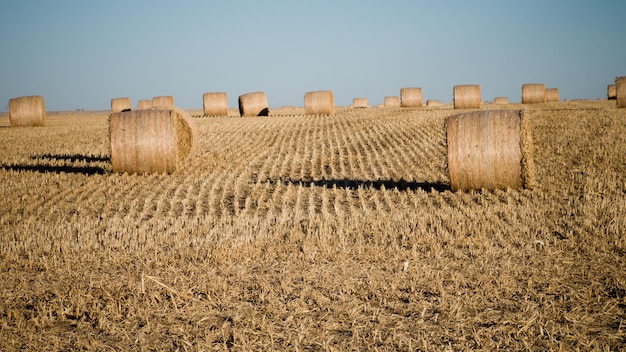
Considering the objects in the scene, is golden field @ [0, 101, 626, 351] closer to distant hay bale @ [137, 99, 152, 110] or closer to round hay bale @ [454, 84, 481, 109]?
round hay bale @ [454, 84, 481, 109]

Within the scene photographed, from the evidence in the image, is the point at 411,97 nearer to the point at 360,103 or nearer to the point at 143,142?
the point at 360,103

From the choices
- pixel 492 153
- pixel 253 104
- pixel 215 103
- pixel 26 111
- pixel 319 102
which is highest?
pixel 215 103

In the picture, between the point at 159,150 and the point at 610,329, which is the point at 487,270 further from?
the point at 159,150

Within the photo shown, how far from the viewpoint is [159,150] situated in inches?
455

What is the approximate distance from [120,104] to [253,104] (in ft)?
30.3

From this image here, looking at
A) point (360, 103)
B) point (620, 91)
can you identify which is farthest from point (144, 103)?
point (620, 91)

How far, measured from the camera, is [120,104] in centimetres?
3303

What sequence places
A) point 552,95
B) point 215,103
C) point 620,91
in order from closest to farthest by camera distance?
point 620,91, point 215,103, point 552,95

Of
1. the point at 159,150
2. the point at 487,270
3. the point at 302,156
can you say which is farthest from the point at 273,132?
the point at 487,270

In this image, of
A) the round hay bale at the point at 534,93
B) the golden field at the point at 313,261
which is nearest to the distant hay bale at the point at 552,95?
the round hay bale at the point at 534,93

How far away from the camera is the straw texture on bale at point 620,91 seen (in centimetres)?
2430

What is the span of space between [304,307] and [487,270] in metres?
1.91

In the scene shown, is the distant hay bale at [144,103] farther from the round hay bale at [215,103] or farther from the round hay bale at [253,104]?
the round hay bale at [253,104]

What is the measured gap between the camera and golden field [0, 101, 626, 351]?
12.9 ft
